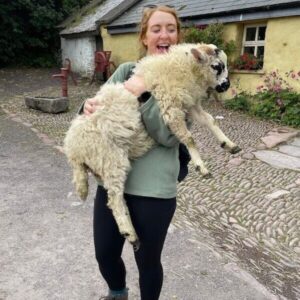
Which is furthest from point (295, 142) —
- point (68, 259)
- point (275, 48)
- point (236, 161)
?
point (68, 259)

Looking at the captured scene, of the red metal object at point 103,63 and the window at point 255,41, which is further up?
the window at point 255,41

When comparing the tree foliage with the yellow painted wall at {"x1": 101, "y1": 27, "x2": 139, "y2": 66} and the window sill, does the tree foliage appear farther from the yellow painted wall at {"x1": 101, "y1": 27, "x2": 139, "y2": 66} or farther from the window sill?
the window sill

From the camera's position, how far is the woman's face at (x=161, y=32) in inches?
85.4

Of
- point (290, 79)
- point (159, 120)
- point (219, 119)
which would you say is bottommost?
point (219, 119)

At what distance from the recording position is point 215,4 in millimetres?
11414

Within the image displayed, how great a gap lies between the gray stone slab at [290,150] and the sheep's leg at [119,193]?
517 centimetres

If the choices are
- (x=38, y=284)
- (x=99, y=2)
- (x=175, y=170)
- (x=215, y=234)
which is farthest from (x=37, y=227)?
(x=99, y=2)

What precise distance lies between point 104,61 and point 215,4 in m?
5.46

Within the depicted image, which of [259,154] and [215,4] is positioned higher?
[215,4]

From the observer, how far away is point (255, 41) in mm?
10766

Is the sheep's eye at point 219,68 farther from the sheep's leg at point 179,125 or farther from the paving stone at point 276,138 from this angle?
the paving stone at point 276,138

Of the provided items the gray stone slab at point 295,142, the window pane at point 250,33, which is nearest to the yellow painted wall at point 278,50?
the window pane at point 250,33

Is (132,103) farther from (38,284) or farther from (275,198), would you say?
(275,198)

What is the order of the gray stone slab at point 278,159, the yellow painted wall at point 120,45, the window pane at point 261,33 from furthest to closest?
1. the yellow painted wall at point 120,45
2. the window pane at point 261,33
3. the gray stone slab at point 278,159
